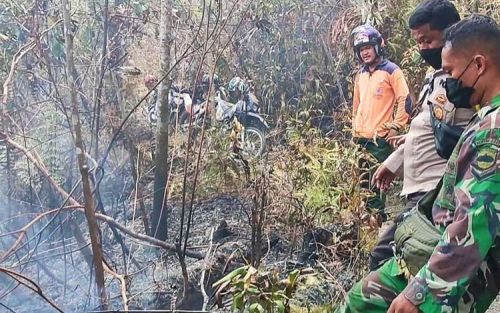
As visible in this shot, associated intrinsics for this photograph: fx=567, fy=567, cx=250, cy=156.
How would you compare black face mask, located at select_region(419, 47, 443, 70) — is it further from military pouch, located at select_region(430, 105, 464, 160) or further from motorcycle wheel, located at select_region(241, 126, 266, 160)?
motorcycle wheel, located at select_region(241, 126, 266, 160)

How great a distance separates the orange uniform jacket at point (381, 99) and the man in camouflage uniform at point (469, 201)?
244 centimetres

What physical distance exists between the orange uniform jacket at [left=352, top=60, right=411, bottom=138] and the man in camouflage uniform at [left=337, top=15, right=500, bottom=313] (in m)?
2.44

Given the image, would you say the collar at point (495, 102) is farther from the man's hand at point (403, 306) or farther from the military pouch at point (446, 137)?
the man's hand at point (403, 306)

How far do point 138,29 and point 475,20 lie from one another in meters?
5.51

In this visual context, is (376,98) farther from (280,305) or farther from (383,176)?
(280,305)

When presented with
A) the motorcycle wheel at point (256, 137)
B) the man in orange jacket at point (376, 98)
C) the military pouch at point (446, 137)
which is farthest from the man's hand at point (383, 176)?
the motorcycle wheel at point (256, 137)

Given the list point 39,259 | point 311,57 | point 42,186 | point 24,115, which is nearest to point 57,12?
point 24,115

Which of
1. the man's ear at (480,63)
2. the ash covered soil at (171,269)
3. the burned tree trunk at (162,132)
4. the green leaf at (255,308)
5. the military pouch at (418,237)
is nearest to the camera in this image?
the man's ear at (480,63)

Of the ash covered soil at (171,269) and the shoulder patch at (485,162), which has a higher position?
the shoulder patch at (485,162)

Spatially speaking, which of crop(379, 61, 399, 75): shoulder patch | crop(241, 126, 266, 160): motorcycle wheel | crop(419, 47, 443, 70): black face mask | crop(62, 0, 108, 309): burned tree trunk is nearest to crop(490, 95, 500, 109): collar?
crop(419, 47, 443, 70): black face mask

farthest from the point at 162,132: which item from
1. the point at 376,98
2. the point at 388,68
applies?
the point at 388,68

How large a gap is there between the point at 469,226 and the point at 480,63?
1.45 ft

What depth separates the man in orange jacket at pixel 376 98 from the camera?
4.01 metres

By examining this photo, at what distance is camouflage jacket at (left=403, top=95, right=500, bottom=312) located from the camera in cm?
137
